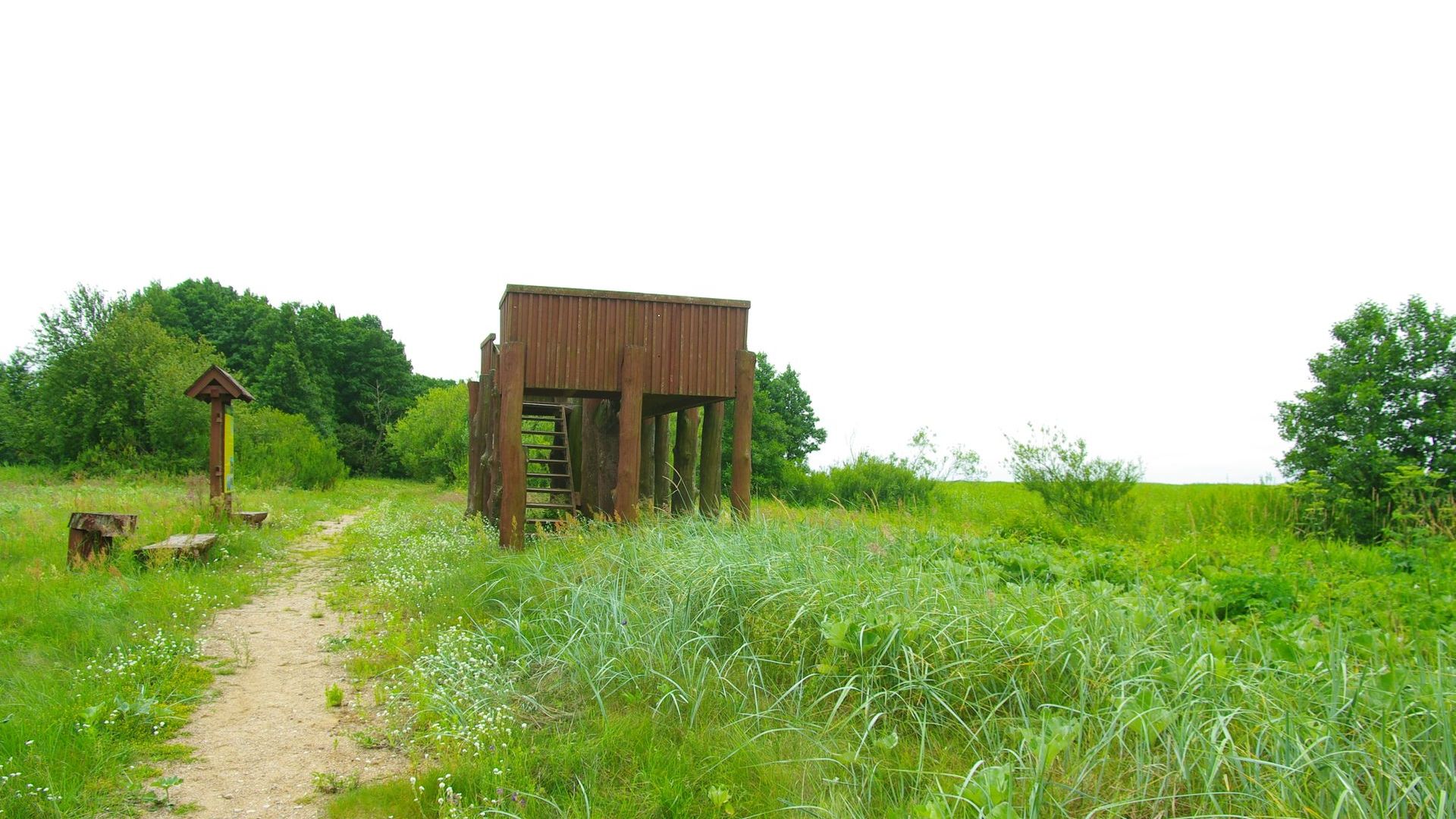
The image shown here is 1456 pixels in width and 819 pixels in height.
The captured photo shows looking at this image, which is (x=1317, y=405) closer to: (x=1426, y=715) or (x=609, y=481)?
(x=609, y=481)

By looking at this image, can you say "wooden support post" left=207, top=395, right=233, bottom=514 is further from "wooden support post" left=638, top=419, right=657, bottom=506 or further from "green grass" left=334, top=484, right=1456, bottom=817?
"green grass" left=334, top=484, right=1456, bottom=817

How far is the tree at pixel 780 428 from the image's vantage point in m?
31.0

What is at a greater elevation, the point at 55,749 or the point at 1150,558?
the point at 1150,558

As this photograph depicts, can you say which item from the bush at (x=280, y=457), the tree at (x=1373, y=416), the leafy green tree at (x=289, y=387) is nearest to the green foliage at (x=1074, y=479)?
the tree at (x=1373, y=416)

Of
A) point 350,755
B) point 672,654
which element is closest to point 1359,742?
point 672,654

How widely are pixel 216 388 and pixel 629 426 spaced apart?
25.8ft

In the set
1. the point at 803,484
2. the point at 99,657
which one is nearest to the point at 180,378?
the point at 803,484

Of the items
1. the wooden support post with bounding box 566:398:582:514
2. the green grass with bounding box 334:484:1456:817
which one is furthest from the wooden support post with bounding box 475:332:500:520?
the green grass with bounding box 334:484:1456:817

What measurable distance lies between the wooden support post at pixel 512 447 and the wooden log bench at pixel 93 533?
4169 mm

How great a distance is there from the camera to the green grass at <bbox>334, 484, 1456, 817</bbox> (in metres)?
3.00

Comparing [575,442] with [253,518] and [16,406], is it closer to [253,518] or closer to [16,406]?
[253,518]

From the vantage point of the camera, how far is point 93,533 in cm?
973

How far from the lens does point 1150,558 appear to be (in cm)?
782

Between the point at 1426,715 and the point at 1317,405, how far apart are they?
16.2 m
